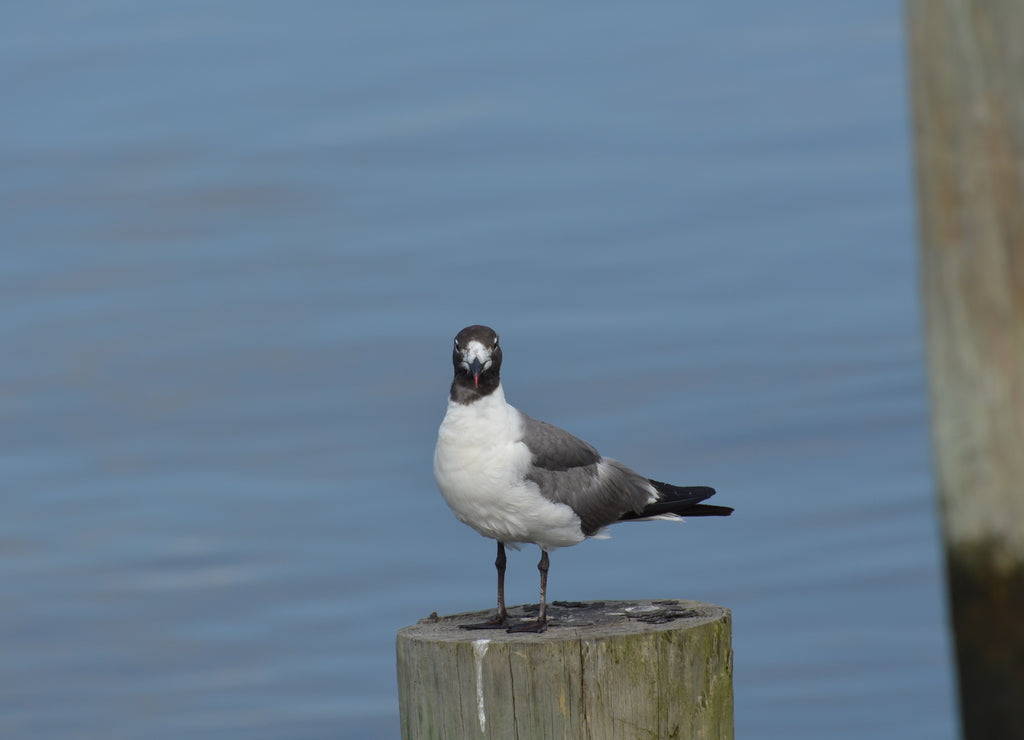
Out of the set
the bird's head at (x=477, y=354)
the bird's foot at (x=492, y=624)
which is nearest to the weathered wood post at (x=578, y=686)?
the bird's foot at (x=492, y=624)

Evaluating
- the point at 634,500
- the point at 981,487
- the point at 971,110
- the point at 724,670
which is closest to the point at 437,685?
the point at 724,670

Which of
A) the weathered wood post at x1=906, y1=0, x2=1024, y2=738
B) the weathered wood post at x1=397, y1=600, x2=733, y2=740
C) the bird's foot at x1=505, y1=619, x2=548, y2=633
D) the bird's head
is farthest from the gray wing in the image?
the weathered wood post at x1=906, y1=0, x2=1024, y2=738

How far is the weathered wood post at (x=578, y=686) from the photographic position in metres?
5.33

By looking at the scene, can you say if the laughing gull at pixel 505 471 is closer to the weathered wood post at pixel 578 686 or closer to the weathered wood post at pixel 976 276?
the weathered wood post at pixel 578 686

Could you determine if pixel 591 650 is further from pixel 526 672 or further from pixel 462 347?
pixel 462 347

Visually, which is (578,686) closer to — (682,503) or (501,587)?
(501,587)

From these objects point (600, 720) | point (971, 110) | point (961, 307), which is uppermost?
point (971, 110)

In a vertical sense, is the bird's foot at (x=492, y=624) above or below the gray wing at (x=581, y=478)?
below

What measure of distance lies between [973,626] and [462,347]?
128 inches

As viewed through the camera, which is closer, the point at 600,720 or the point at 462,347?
the point at 600,720

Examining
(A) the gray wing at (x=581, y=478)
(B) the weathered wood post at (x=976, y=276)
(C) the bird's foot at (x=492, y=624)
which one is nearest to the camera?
(B) the weathered wood post at (x=976, y=276)

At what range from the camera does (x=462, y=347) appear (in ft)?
21.9

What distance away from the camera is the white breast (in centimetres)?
653

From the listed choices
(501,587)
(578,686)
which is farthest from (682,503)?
(578,686)
